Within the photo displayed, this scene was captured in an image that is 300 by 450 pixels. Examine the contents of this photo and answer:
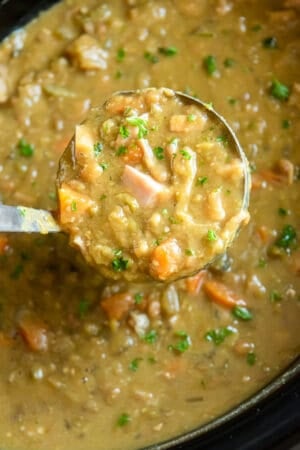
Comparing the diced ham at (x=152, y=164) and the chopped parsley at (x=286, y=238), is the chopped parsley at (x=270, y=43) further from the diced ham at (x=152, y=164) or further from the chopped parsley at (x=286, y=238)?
the diced ham at (x=152, y=164)

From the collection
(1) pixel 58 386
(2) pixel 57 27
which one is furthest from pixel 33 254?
(2) pixel 57 27

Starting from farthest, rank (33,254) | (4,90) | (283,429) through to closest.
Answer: (4,90)
(33,254)
(283,429)

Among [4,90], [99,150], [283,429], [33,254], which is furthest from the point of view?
→ [4,90]

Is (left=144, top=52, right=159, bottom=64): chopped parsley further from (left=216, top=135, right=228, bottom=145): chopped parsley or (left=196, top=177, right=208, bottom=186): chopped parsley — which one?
(left=196, top=177, right=208, bottom=186): chopped parsley

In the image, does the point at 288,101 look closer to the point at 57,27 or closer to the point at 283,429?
the point at 57,27

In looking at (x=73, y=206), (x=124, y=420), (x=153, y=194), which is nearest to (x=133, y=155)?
(x=153, y=194)

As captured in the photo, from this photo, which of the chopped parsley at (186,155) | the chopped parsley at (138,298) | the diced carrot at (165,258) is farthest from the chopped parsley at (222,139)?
the chopped parsley at (138,298)

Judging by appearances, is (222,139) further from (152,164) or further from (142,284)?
(142,284)
